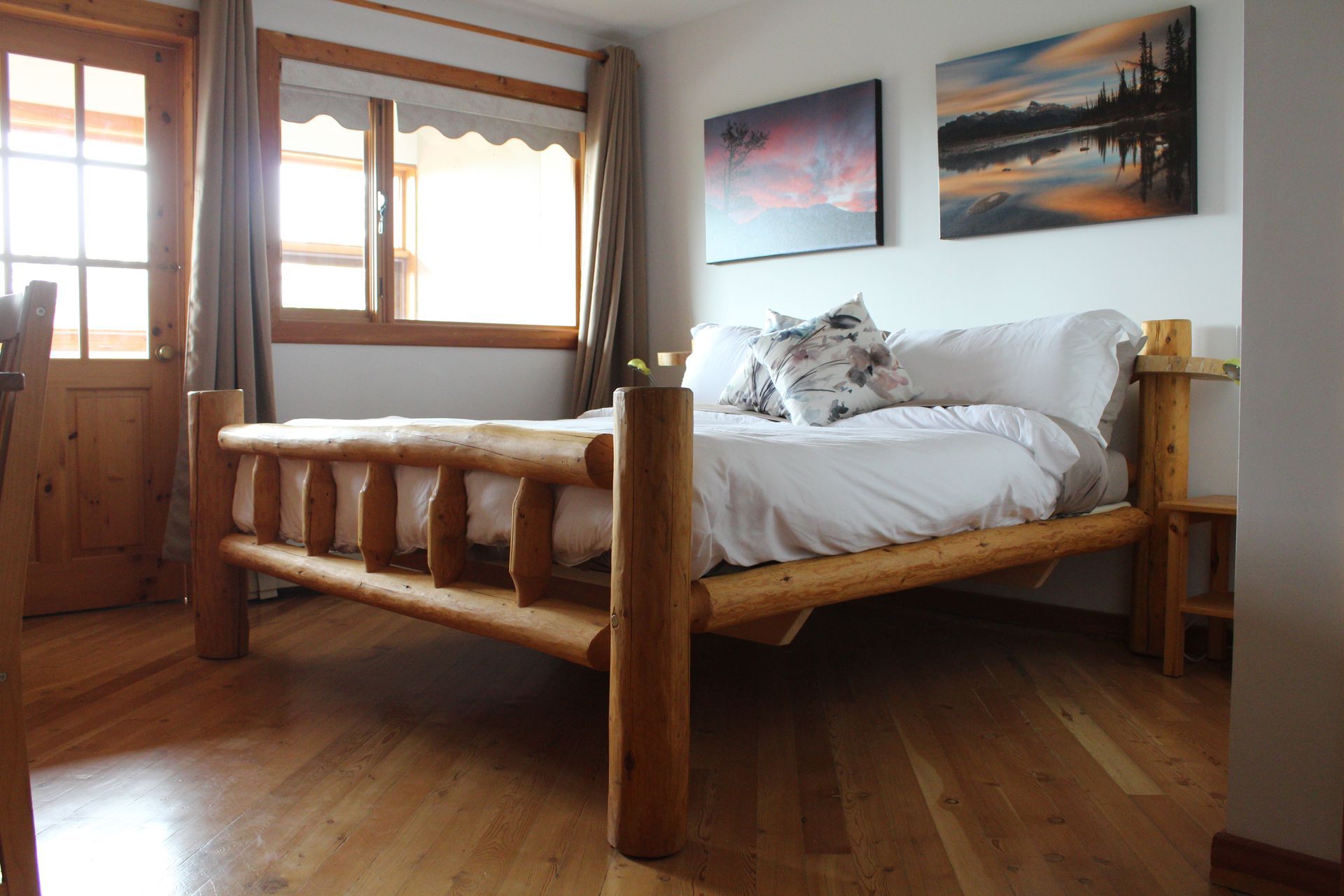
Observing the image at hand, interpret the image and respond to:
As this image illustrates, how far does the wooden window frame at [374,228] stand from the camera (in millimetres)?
3594

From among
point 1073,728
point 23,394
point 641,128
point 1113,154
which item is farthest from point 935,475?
point 641,128

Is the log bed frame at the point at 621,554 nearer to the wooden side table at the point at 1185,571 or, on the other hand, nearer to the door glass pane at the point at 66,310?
the wooden side table at the point at 1185,571

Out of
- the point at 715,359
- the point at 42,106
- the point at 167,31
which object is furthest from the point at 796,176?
the point at 42,106

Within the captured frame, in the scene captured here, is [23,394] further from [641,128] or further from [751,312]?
[641,128]

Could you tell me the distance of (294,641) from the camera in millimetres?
2971

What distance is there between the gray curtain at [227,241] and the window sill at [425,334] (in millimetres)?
185

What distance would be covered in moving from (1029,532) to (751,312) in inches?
72.1

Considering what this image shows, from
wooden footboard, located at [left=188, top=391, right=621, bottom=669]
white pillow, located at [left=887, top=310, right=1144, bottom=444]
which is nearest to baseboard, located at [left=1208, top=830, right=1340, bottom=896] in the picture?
wooden footboard, located at [left=188, top=391, right=621, bottom=669]

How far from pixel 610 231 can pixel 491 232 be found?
580 millimetres

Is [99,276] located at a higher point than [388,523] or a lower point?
higher

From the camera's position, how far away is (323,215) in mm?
3854

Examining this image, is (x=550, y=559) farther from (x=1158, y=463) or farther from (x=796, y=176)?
(x=796, y=176)

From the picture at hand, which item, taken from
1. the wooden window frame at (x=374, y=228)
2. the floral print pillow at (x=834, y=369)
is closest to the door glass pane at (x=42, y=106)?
the wooden window frame at (x=374, y=228)

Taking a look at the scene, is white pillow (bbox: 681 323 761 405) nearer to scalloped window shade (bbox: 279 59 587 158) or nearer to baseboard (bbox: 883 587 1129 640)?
baseboard (bbox: 883 587 1129 640)
